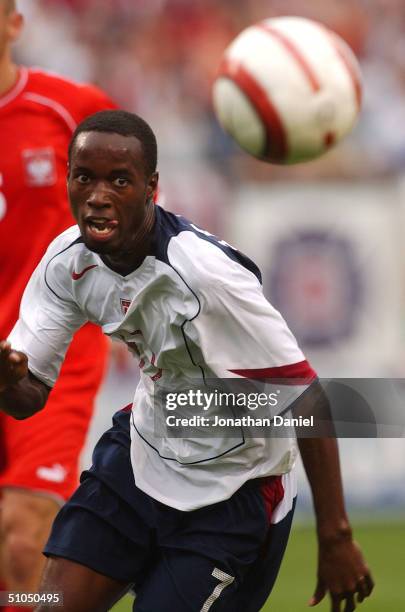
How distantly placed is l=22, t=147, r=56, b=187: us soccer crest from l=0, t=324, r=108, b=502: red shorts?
0.65 metres

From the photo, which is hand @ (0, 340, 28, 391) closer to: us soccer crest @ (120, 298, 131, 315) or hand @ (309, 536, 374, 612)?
us soccer crest @ (120, 298, 131, 315)

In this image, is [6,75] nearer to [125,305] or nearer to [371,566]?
[125,305]

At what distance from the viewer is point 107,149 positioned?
3.69 metres

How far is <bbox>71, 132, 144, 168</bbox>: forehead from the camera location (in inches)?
145

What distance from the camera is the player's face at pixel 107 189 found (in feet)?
12.1

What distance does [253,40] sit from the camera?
17.2 ft

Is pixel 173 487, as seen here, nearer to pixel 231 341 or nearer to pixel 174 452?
pixel 174 452

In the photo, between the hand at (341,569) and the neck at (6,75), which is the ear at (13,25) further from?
the hand at (341,569)

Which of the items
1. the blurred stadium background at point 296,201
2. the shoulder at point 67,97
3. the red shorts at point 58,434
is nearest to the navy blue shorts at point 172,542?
the red shorts at point 58,434

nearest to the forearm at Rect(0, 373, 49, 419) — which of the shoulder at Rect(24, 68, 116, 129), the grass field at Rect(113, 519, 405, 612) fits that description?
the shoulder at Rect(24, 68, 116, 129)

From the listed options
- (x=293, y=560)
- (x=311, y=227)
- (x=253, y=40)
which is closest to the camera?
(x=253, y=40)

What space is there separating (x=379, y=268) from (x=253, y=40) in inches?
226

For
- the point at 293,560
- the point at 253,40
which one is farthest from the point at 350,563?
the point at 293,560

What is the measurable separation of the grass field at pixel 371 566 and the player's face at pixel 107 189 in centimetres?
381
